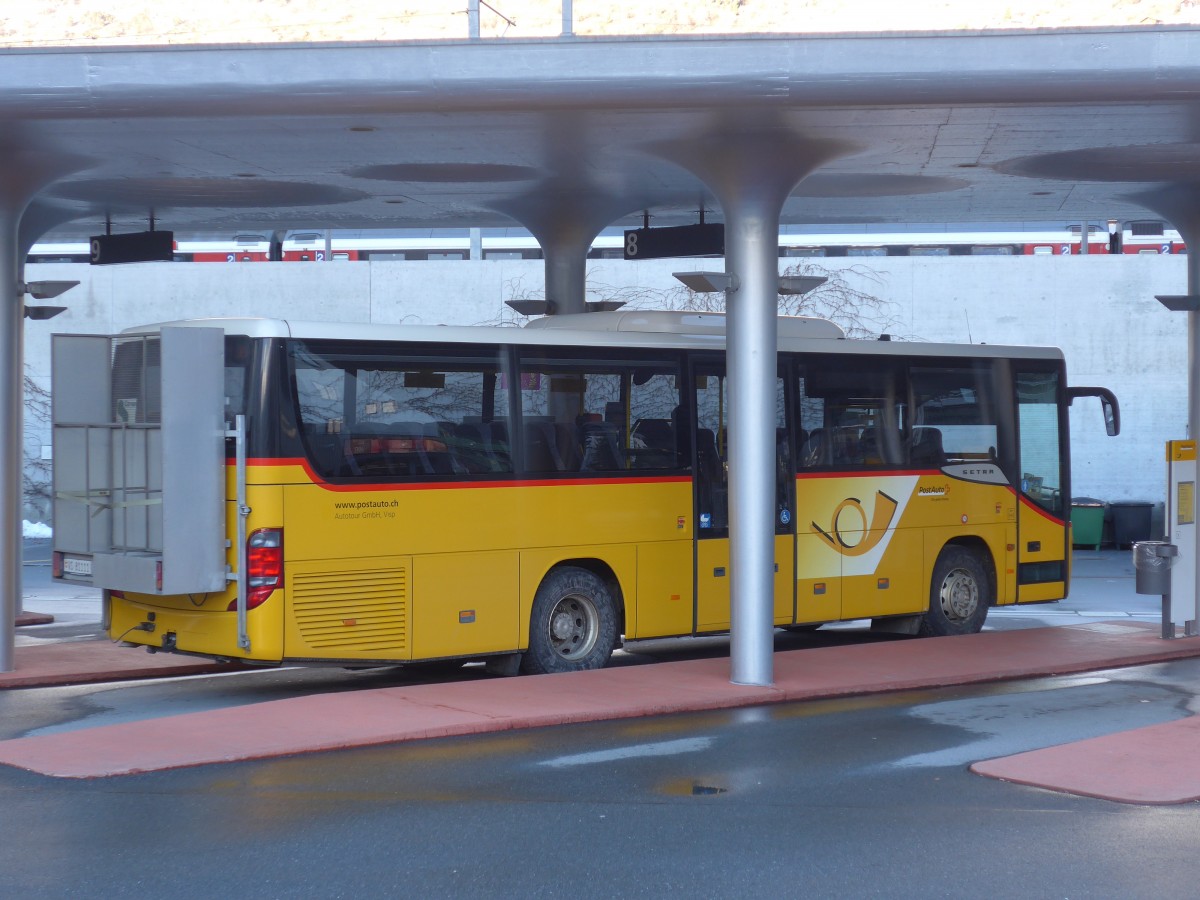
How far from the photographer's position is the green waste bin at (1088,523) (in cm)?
2564

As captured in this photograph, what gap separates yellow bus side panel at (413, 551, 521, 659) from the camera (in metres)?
11.7

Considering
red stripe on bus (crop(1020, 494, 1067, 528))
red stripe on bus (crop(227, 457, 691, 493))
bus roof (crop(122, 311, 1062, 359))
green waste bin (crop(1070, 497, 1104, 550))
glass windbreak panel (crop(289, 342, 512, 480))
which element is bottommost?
green waste bin (crop(1070, 497, 1104, 550))

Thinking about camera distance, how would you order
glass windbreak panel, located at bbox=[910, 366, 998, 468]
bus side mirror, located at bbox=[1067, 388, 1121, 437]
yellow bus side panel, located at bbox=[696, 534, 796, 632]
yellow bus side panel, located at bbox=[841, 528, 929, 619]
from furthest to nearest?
bus side mirror, located at bbox=[1067, 388, 1121, 437], glass windbreak panel, located at bbox=[910, 366, 998, 468], yellow bus side panel, located at bbox=[841, 528, 929, 619], yellow bus side panel, located at bbox=[696, 534, 796, 632]

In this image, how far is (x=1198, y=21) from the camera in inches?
409

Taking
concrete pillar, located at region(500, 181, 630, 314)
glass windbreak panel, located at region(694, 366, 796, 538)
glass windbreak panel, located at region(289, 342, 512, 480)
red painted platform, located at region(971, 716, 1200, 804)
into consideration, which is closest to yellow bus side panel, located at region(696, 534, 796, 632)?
glass windbreak panel, located at region(694, 366, 796, 538)

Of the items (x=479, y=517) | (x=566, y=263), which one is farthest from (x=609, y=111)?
(x=566, y=263)

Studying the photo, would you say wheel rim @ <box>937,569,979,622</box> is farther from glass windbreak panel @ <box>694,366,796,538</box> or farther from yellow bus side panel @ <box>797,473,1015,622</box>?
glass windbreak panel @ <box>694,366,796,538</box>

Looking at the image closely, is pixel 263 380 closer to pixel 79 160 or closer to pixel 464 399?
pixel 464 399

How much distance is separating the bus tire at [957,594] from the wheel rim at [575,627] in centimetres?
415

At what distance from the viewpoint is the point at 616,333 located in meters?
13.2

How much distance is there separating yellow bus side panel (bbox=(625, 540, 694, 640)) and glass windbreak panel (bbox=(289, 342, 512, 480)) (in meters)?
1.66

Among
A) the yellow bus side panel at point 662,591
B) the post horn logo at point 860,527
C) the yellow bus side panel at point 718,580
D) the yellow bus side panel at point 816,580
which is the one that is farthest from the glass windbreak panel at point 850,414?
the yellow bus side panel at point 662,591

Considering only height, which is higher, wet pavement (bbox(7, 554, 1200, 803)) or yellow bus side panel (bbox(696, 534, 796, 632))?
yellow bus side panel (bbox(696, 534, 796, 632))

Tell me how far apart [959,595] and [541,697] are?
6095 millimetres
